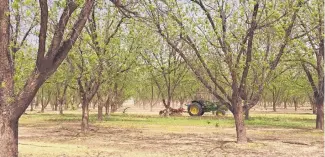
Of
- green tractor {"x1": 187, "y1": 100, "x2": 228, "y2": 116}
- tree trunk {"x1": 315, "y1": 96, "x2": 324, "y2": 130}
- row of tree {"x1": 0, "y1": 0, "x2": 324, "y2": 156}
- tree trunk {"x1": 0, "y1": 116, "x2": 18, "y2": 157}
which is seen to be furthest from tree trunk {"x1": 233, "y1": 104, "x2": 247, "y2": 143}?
green tractor {"x1": 187, "y1": 100, "x2": 228, "y2": 116}

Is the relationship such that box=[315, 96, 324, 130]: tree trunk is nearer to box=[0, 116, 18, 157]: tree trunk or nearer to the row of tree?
the row of tree

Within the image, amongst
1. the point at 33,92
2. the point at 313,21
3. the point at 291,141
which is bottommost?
Result: the point at 291,141

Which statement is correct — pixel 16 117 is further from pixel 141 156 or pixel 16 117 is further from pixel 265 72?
pixel 265 72

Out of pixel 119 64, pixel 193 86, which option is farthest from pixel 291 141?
pixel 193 86

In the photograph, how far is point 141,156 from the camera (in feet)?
41.9

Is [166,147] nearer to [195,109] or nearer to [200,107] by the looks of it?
[200,107]

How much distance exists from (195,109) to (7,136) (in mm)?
30890

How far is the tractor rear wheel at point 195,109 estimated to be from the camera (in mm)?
38188

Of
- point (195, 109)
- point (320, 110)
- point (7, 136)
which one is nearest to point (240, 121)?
point (320, 110)

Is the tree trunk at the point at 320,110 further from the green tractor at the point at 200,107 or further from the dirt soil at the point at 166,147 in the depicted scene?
the green tractor at the point at 200,107

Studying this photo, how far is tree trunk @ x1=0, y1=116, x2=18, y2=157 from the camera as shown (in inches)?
338

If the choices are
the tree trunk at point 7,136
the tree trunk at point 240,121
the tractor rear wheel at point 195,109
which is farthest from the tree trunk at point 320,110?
the tree trunk at point 7,136

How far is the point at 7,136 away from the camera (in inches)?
340

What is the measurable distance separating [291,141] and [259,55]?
4.86m
